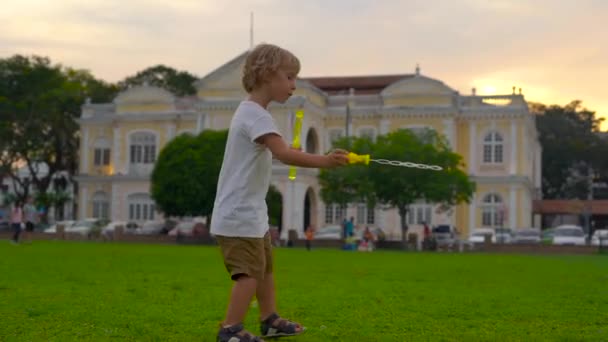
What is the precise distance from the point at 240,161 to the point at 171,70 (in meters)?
80.7

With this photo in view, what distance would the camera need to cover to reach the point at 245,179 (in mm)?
6559

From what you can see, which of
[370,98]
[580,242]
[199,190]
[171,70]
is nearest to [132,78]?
[171,70]

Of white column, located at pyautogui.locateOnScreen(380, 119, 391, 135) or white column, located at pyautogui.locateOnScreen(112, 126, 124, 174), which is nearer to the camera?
white column, located at pyautogui.locateOnScreen(380, 119, 391, 135)

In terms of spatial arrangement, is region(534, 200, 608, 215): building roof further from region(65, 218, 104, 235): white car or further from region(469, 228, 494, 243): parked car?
region(65, 218, 104, 235): white car

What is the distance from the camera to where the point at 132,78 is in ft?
278

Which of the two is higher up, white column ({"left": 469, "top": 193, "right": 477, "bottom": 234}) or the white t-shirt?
white column ({"left": 469, "top": 193, "right": 477, "bottom": 234})

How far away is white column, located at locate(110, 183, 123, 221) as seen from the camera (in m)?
66.6

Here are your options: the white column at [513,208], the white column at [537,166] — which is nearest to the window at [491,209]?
→ the white column at [513,208]

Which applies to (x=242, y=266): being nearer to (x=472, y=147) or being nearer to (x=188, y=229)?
(x=188, y=229)

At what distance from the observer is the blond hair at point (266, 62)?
657cm

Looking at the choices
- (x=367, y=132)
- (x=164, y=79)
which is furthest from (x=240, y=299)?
(x=164, y=79)

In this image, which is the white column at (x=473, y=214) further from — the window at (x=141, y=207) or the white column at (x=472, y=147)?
the window at (x=141, y=207)

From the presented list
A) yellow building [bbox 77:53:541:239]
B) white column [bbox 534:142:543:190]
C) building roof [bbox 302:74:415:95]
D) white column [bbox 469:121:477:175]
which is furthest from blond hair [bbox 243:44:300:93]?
white column [bbox 534:142:543:190]

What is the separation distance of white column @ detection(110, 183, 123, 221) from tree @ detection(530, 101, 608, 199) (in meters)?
39.3
